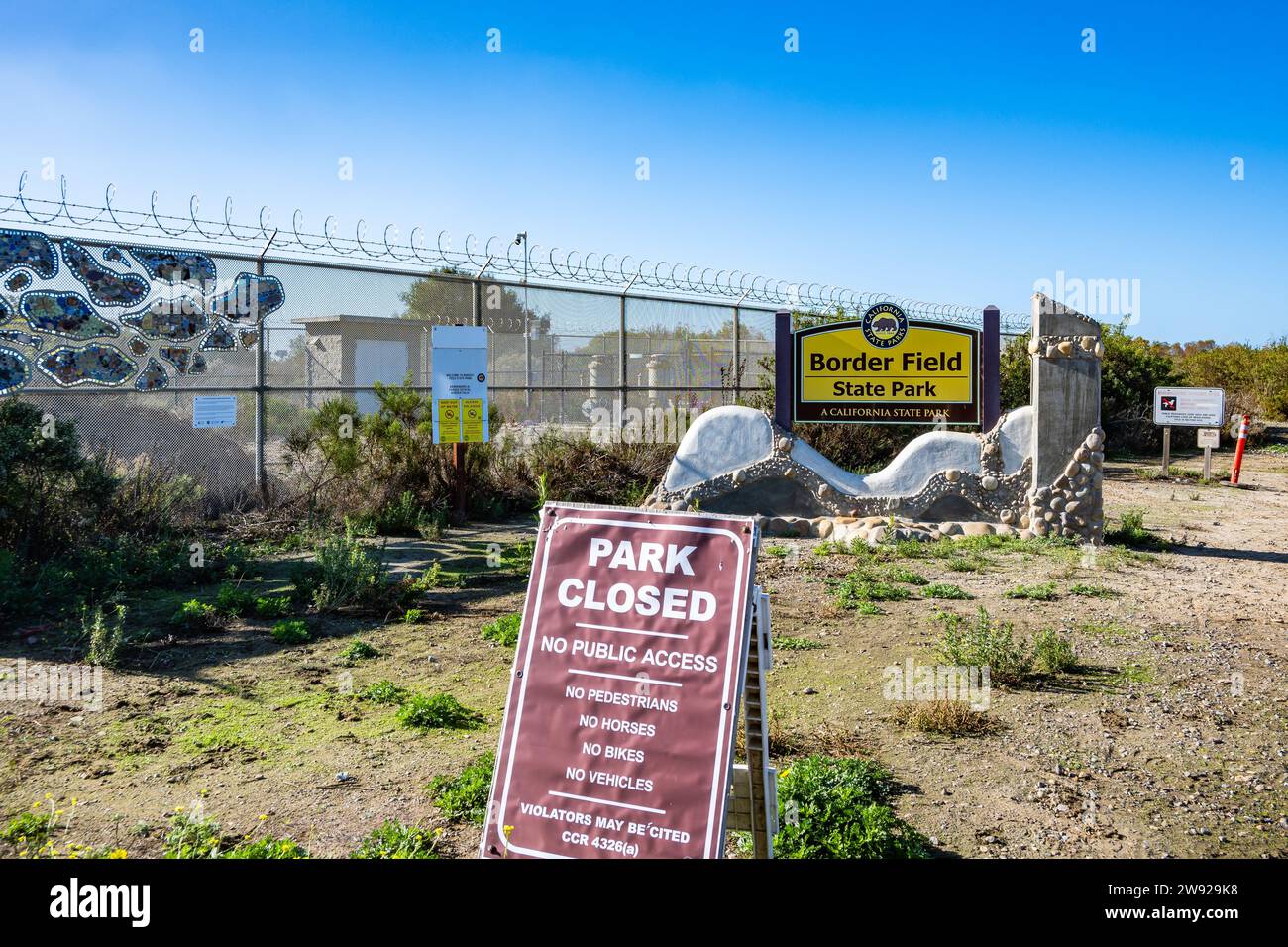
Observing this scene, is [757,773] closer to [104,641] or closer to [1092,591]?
[104,641]

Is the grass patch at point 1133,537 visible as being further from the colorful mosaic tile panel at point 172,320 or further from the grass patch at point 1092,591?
the colorful mosaic tile panel at point 172,320

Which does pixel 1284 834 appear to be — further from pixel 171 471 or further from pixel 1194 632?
pixel 171 471

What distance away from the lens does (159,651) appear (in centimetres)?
714

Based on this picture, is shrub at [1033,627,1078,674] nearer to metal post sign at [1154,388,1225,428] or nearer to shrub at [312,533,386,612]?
shrub at [312,533,386,612]

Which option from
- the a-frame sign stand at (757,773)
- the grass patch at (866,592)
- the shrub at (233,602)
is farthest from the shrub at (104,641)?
the grass patch at (866,592)

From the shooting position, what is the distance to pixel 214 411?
1186cm

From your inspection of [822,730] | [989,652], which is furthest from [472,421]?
[822,730]

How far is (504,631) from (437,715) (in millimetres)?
1829

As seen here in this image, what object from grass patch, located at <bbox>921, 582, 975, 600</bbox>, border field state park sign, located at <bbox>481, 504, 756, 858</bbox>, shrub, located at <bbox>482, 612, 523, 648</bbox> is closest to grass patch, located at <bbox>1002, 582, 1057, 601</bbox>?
grass patch, located at <bbox>921, 582, 975, 600</bbox>

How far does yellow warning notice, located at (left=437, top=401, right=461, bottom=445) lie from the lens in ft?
40.2

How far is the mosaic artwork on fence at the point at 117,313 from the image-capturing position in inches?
411

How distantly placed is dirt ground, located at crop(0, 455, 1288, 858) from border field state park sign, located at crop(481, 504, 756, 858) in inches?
40.2
